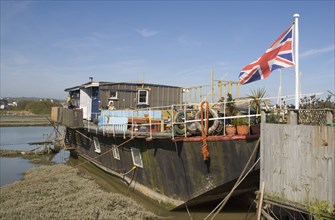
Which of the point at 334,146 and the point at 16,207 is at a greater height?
the point at 334,146

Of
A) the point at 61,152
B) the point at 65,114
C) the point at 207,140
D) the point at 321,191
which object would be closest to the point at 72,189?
the point at 207,140

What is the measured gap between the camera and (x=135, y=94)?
22359 mm

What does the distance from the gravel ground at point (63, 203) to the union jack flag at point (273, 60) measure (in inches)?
255

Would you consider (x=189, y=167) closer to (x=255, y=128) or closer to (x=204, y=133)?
(x=204, y=133)

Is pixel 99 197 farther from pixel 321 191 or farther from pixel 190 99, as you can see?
pixel 321 191

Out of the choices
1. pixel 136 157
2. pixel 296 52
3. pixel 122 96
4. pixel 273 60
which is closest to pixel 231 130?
pixel 273 60

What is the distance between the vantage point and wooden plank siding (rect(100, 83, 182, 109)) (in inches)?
834

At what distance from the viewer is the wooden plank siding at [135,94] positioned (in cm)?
2119

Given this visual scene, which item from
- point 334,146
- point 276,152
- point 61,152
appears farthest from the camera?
point 61,152

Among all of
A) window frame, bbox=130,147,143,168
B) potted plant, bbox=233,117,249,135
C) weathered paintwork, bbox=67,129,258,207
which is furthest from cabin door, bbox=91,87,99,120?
potted plant, bbox=233,117,249,135

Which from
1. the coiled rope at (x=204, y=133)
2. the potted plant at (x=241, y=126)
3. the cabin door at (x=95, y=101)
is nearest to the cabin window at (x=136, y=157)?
the coiled rope at (x=204, y=133)

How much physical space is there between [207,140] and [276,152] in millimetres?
2679

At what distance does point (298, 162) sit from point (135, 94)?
1583 cm

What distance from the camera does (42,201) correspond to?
12625 millimetres
